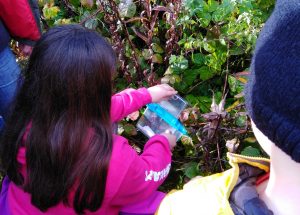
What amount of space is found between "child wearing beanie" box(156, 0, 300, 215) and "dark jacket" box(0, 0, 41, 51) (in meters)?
1.35

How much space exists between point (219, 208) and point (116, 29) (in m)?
1.38

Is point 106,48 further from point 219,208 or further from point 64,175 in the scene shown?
point 219,208

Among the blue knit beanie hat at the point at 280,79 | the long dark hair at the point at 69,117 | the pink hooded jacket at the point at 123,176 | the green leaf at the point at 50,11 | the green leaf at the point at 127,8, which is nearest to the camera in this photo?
the blue knit beanie hat at the point at 280,79

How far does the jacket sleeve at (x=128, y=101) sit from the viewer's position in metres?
1.83

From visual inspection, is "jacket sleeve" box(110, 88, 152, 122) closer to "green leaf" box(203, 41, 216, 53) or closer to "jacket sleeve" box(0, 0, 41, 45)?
"green leaf" box(203, 41, 216, 53)

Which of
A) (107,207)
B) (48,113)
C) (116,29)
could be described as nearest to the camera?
(48,113)

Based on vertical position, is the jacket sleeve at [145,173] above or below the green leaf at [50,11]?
below

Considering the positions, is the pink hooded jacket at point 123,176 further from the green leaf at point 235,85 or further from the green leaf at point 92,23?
the green leaf at point 92,23

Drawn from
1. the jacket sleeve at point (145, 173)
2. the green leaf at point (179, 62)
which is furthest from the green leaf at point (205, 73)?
the jacket sleeve at point (145, 173)

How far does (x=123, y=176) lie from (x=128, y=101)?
1.44ft

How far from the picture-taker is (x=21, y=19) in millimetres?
2061

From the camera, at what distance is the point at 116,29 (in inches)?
83.4

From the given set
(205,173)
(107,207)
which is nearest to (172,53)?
(205,173)

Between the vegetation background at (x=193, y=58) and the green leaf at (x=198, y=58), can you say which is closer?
→ the vegetation background at (x=193, y=58)
